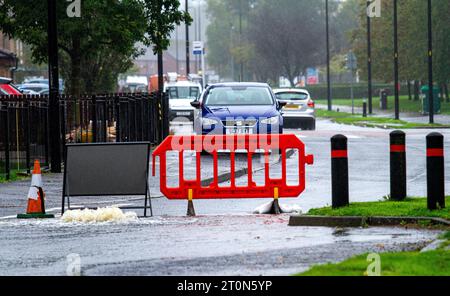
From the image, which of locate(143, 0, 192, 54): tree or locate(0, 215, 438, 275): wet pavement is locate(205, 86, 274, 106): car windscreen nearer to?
locate(143, 0, 192, 54): tree

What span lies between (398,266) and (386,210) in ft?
16.2

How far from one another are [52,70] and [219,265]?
14813mm

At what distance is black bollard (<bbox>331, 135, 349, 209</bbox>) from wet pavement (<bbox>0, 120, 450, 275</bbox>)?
2.34 ft

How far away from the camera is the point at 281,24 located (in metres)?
127

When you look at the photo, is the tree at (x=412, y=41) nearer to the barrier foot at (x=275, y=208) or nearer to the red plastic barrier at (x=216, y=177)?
the red plastic barrier at (x=216, y=177)

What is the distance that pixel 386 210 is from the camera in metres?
15.5

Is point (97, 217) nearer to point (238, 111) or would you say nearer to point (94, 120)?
point (94, 120)

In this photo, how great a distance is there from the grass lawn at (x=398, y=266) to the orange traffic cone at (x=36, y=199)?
684 cm

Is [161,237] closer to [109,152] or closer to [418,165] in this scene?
[109,152]

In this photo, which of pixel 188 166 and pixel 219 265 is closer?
pixel 219 265

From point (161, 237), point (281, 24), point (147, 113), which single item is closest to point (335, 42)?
point (281, 24)

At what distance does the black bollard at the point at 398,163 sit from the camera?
53.8ft

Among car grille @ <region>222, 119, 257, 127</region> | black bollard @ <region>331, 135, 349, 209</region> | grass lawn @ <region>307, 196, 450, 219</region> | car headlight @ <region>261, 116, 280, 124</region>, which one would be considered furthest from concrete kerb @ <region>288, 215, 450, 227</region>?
car headlight @ <region>261, 116, 280, 124</region>

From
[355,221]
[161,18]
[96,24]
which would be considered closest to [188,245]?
[355,221]
